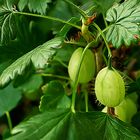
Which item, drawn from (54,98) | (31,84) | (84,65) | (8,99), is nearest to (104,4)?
(84,65)

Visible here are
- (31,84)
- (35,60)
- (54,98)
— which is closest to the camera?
(35,60)

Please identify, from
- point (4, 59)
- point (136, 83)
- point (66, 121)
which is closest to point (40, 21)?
point (4, 59)

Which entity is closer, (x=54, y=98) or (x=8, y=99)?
(x=54, y=98)

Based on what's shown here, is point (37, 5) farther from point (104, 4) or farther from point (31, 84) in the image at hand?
point (31, 84)

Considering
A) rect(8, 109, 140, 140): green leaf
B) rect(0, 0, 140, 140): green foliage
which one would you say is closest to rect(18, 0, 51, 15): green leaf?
rect(0, 0, 140, 140): green foliage

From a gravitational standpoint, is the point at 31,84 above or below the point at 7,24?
below

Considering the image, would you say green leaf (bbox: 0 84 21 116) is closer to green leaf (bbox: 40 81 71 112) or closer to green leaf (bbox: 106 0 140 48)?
green leaf (bbox: 40 81 71 112)

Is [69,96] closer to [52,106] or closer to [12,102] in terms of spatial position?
[52,106]
